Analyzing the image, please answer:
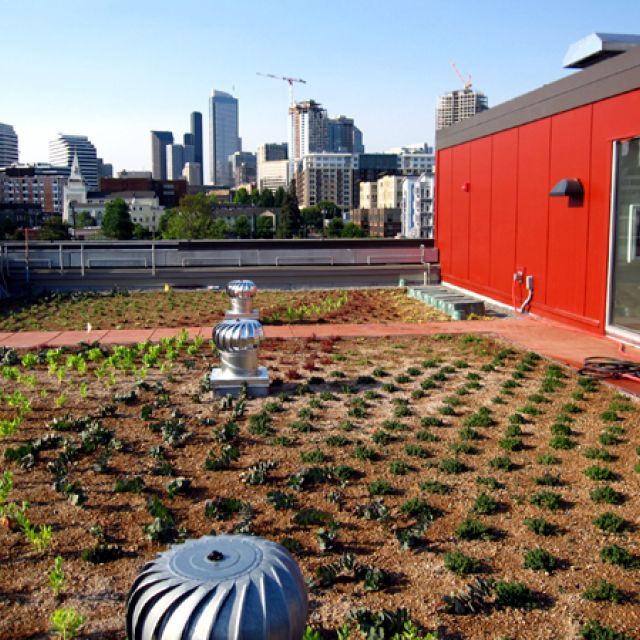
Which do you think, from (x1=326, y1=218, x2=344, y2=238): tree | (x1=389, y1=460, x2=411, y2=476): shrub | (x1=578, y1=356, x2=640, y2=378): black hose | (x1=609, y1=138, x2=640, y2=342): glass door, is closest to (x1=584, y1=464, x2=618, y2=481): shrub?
(x1=389, y1=460, x2=411, y2=476): shrub

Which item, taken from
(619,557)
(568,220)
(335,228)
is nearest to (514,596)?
(619,557)

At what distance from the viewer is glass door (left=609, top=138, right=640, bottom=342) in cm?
1193

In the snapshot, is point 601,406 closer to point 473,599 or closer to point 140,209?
point 473,599

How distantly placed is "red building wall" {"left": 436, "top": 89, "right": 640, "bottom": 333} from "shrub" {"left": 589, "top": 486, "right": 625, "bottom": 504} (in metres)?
7.24

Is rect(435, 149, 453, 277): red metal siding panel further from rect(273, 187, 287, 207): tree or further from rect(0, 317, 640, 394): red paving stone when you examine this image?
rect(273, 187, 287, 207): tree

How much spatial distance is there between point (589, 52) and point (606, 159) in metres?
4.87

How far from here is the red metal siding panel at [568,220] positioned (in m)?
13.3

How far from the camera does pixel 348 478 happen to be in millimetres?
6609

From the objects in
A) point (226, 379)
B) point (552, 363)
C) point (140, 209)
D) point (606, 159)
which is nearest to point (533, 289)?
point (606, 159)

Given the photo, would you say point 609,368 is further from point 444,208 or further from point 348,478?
point 444,208

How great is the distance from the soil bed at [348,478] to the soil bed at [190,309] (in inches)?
171

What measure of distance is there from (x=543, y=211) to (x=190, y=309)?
8035 millimetres

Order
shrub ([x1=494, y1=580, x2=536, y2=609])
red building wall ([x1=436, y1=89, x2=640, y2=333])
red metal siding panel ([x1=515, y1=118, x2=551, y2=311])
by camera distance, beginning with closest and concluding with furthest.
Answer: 1. shrub ([x1=494, y1=580, x2=536, y2=609])
2. red building wall ([x1=436, y1=89, x2=640, y2=333])
3. red metal siding panel ([x1=515, y1=118, x2=551, y2=311])

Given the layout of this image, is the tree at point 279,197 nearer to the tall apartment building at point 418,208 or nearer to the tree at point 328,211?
the tree at point 328,211
